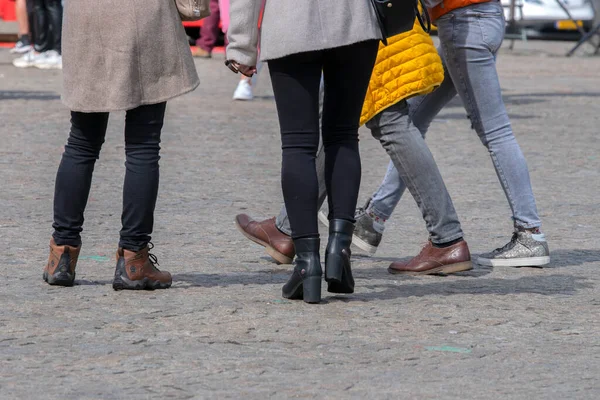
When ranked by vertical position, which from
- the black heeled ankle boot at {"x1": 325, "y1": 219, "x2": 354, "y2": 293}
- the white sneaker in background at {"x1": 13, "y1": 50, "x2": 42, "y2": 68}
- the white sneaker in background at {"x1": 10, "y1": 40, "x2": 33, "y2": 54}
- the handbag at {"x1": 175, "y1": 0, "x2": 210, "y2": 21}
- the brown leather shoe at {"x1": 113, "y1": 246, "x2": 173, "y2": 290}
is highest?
the handbag at {"x1": 175, "y1": 0, "x2": 210, "y2": 21}

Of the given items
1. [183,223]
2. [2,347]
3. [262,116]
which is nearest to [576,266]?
[183,223]

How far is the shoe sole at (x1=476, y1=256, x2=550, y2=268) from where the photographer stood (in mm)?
5699

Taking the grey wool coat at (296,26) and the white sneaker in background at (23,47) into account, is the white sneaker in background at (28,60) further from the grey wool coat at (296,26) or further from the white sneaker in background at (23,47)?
the grey wool coat at (296,26)

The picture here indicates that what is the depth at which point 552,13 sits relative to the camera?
2345 centimetres

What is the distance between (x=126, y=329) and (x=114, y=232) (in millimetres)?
2061

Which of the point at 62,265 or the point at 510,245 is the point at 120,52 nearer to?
the point at 62,265

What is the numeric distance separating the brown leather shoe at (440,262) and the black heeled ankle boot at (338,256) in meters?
0.71

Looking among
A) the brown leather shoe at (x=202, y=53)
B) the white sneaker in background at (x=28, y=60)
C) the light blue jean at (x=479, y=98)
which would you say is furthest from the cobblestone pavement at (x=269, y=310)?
the brown leather shoe at (x=202, y=53)

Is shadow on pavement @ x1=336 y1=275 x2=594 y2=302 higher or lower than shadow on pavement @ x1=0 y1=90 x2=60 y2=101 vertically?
higher

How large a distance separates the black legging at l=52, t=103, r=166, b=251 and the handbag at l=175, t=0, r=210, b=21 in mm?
352

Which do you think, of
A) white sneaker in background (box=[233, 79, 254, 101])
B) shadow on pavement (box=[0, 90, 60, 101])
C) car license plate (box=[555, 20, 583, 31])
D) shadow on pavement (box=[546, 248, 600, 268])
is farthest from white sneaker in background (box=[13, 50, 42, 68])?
shadow on pavement (box=[546, 248, 600, 268])

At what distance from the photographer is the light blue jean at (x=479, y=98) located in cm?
559

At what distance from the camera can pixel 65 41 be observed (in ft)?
16.0

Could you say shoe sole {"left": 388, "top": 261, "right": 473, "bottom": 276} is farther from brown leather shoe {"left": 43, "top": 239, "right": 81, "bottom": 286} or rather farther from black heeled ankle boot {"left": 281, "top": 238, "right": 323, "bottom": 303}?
brown leather shoe {"left": 43, "top": 239, "right": 81, "bottom": 286}
